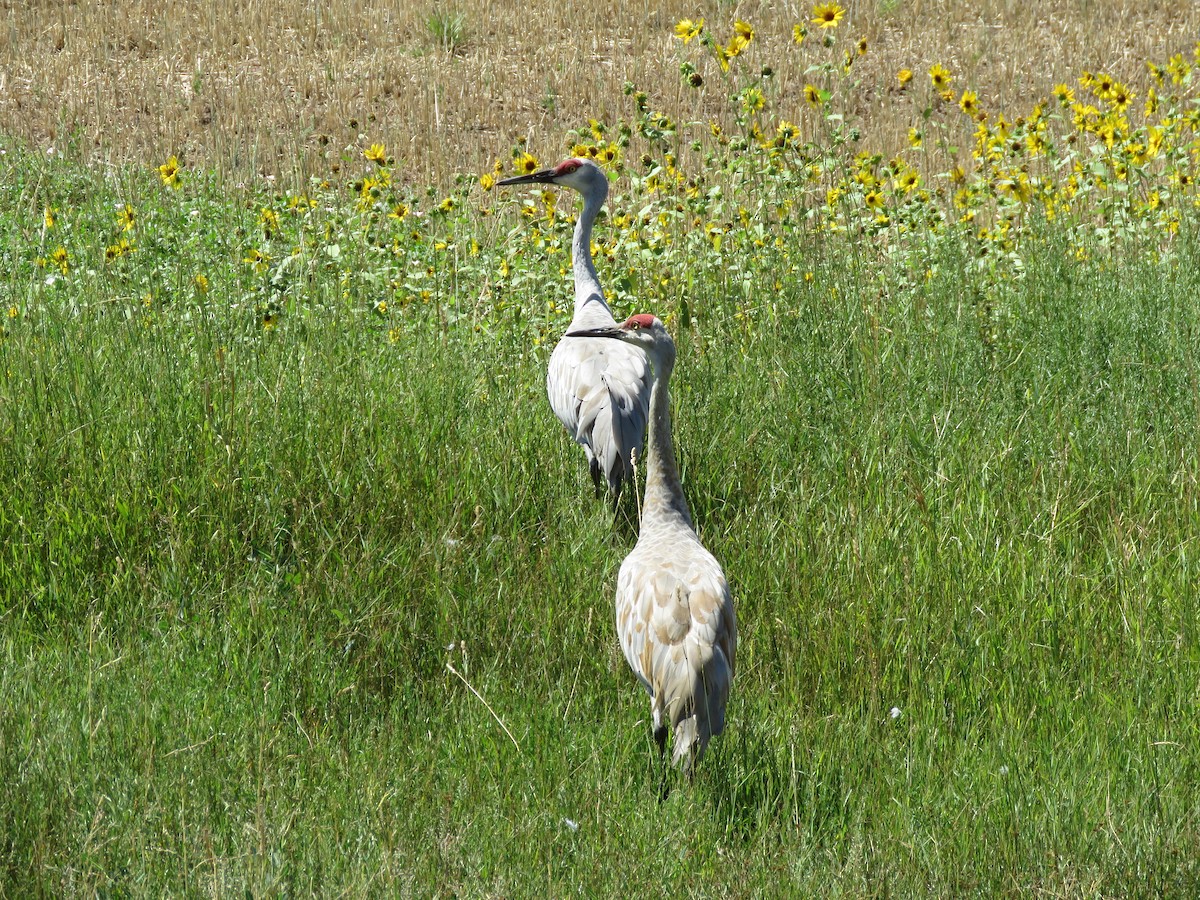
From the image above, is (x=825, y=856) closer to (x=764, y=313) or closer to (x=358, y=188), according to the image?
(x=764, y=313)

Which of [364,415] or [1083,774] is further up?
[364,415]

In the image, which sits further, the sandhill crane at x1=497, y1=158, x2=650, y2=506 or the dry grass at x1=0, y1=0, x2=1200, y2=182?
the dry grass at x1=0, y1=0, x2=1200, y2=182

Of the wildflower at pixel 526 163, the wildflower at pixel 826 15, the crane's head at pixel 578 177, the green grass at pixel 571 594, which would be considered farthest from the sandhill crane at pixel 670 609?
the wildflower at pixel 526 163

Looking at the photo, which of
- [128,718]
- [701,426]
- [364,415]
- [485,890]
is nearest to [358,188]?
[364,415]

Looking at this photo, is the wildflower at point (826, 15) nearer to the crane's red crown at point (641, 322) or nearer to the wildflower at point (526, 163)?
the wildflower at point (526, 163)

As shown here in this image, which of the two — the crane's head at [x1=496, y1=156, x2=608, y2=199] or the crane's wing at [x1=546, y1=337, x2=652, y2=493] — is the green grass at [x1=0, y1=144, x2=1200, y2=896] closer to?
the crane's wing at [x1=546, y1=337, x2=652, y2=493]

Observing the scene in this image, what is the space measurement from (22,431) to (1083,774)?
3398 millimetres

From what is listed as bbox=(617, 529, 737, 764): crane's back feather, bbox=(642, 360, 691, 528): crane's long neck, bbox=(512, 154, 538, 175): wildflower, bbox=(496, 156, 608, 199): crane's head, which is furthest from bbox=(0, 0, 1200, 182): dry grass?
bbox=(617, 529, 737, 764): crane's back feather

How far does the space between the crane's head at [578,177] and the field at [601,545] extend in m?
0.25

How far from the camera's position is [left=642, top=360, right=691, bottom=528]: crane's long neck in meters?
3.69

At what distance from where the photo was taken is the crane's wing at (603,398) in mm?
4797

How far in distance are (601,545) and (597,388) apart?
0.95 m

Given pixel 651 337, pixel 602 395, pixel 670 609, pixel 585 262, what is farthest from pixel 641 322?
pixel 585 262

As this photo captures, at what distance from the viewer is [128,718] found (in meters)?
3.05
